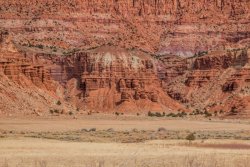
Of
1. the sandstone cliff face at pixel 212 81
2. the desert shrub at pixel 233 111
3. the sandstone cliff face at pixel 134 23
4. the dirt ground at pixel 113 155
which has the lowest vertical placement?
the dirt ground at pixel 113 155

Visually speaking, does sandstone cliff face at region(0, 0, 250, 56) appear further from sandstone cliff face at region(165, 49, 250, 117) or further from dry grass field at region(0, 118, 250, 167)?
dry grass field at region(0, 118, 250, 167)

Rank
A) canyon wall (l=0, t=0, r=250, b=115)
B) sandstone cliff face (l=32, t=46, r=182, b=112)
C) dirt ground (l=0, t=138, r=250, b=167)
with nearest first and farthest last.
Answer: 1. dirt ground (l=0, t=138, r=250, b=167)
2. canyon wall (l=0, t=0, r=250, b=115)
3. sandstone cliff face (l=32, t=46, r=182, b=112)

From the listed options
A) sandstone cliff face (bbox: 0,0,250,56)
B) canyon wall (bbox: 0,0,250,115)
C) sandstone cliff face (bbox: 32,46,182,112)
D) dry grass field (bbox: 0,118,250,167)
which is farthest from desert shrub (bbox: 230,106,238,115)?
dry grass field (bbox: 0,118,250,167)

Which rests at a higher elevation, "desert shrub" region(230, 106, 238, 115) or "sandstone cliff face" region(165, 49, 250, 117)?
"sandstone cliff face" region(165, 49, 250, 117)

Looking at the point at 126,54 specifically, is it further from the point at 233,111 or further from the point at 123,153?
the point at 123,153

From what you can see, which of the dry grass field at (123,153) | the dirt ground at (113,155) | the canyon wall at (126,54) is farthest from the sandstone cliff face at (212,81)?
the dirt ground at (113,155)

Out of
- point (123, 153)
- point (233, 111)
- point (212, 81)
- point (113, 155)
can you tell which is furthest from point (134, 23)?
point (113, 155)

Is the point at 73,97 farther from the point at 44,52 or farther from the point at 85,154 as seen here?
the point at 85,154

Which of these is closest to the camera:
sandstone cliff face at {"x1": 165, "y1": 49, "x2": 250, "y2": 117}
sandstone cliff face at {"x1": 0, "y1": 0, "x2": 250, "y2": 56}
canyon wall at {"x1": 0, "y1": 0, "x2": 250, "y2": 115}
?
canyon wall at {"x1": 0, "y1": 0, "x2": 250, "y2": 115}

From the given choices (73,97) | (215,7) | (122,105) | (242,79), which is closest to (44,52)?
(73,97)

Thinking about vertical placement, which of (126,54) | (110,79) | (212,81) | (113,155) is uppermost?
(126,54)

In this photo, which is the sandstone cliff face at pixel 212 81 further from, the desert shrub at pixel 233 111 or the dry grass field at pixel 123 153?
the dry grass field at pixel 123 153

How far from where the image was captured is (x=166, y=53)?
17038 centimetres

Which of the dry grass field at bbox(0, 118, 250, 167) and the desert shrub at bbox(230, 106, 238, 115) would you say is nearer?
the dry grass field at bbox(0, 118, 250, 167)
